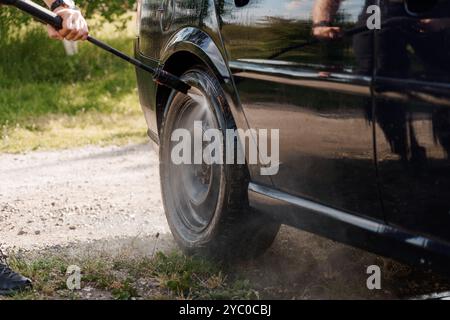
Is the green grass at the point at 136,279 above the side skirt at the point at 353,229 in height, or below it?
below

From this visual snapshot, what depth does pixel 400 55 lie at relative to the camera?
8.36 feet

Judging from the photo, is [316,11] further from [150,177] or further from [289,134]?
[150,177]

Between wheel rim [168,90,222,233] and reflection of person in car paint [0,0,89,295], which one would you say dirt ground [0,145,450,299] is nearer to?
wheel rim [168,90,222,233]

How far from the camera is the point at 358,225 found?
286cm

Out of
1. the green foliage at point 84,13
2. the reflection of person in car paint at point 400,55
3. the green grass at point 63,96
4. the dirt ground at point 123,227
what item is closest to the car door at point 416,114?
the reflection of person in car paint at point 400,55

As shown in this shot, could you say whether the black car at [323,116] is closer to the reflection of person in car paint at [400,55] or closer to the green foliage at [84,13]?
the reflection of person in car paint at [400,55]

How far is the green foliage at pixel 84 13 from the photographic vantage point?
1065cm

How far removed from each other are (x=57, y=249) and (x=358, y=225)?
2105mm

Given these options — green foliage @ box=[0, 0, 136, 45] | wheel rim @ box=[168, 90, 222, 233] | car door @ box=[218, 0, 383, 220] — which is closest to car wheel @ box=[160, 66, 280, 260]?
wheel rim @ box=[168, 90, 222, 233]

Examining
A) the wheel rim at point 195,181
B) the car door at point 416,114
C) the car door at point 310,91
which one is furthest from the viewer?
the wheel rim at point 195,181

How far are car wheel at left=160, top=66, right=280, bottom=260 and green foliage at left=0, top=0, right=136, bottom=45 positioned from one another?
6844 millimetres

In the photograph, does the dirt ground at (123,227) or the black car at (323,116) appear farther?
the dirt ground at (123,227)

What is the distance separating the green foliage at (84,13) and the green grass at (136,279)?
7026 millimetres

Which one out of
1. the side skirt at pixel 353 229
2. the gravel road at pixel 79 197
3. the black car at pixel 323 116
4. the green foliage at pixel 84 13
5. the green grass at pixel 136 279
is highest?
the green foliage at pixel 84 13
